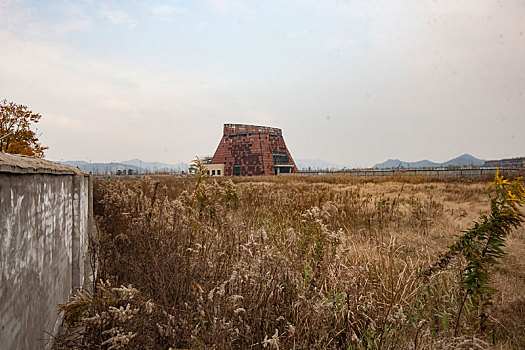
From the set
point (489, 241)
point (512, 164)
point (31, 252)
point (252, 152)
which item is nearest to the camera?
point (31, 252)

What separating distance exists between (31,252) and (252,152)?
57.3 metres

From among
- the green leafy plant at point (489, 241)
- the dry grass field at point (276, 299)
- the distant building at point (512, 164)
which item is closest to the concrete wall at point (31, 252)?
the dry grass field at point (276, 299)

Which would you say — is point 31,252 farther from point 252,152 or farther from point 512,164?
point 252,152

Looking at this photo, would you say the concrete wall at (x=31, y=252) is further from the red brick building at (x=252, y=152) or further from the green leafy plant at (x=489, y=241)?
the red brick building at (x=252, y=152)

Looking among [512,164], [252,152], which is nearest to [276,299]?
[512,164]

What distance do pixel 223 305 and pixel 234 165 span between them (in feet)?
192

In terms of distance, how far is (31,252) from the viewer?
1.82 meters

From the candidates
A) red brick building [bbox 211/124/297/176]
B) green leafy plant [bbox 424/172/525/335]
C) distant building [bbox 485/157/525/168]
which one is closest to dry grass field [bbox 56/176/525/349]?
green leafy plant [bbox 424/172/525/335]

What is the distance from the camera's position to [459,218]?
8594mm

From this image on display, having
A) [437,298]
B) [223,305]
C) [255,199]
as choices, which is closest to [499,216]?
[437,298]

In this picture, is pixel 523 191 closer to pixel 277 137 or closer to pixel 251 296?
pixel 251 296

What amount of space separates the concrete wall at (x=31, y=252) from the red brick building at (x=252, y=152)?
177ft

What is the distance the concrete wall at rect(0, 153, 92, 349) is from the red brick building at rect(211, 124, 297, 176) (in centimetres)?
5386

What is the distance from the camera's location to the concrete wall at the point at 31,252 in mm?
1413
